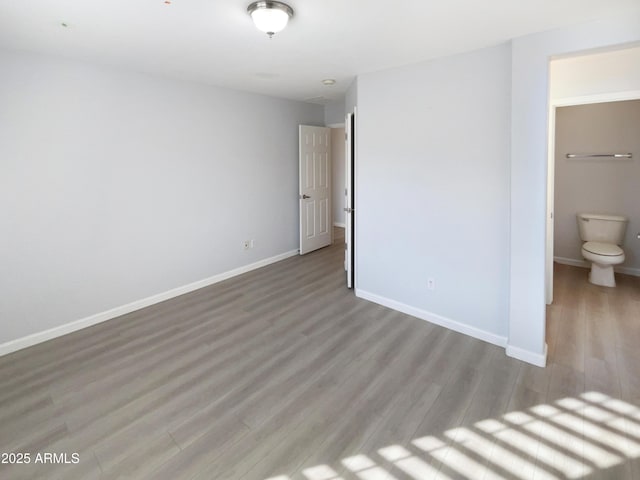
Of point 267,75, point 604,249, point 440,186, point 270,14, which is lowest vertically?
point 604,249

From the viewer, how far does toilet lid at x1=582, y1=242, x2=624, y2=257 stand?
3.88m

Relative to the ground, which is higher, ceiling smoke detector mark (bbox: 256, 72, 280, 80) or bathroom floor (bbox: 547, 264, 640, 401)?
ceiling smoke detector mark (bbox: 256, 72, 280, 80)

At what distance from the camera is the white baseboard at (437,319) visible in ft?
9.61

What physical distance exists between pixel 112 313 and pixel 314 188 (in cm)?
341

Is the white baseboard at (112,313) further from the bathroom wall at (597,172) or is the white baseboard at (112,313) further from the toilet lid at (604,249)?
A: the bathroom wall at (597,172)

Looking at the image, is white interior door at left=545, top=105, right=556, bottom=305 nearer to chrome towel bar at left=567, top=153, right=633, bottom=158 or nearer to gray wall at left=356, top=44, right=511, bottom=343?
gray wall at left=356, top=44, right=511, bottom=343

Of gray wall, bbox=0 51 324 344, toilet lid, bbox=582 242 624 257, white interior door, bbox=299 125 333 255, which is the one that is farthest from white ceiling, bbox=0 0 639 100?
toilet lid, bbox=582 242 624 257

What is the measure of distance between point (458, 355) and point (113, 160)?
353 cm

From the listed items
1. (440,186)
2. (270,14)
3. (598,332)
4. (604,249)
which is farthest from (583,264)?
(270,14)

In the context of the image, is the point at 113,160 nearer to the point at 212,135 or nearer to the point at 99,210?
the point at 99,210

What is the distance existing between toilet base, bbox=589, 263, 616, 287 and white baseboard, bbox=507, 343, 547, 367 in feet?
7.06

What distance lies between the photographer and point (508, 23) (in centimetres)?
224

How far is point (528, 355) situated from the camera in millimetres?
2617

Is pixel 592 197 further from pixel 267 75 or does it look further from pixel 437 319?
pixel 267 75
